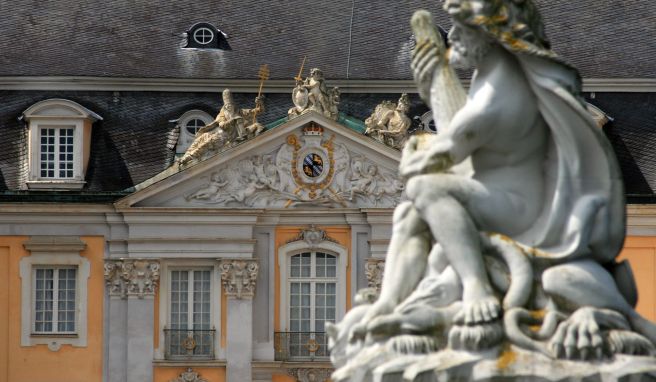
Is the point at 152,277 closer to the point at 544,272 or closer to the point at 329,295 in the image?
the point at 329,295

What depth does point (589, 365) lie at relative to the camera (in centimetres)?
1973

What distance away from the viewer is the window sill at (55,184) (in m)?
67.7

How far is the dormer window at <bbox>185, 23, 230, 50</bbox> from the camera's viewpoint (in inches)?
2724

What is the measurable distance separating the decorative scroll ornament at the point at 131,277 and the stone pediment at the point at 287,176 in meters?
1.28

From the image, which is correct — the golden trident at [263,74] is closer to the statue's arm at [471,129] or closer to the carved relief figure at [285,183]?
the carved relief figure at [285,183]

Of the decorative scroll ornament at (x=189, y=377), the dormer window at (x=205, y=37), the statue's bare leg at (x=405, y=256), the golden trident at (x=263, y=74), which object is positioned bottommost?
the statue's bare leg at (x=405, y=256)

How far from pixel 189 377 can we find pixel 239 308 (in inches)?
77.8

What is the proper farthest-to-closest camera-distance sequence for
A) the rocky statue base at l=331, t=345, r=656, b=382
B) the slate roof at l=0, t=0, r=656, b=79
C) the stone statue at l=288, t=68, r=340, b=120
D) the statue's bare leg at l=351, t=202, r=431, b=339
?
1. the slate roof at l=0, t=0, r=656, b=79
2. the stone statue at l=288, t=68, r=340, b=120
3. the statue's bare leg at l=351, t=202, r=431, b=339
4. the rocky statue base at l=331, t=345, r=656, b=382

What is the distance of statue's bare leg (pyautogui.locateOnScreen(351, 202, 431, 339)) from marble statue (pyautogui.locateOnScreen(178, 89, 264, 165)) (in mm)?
45873

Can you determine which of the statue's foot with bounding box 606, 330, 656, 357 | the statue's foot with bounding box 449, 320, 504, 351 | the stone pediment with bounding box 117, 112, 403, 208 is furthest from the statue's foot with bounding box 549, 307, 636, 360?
the stone pediment with bounding box 117, 112, 403, 208

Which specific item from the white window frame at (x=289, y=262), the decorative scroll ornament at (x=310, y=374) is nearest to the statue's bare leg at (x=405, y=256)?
the decorative scroll ornament at (x=310, y=374)

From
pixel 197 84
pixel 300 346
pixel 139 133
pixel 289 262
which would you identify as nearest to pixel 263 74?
pixel 197 84

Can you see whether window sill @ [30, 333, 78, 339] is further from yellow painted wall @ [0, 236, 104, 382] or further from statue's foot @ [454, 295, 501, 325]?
statue's foot @ [454, 295, 501, 325]

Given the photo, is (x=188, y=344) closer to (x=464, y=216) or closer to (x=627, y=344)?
(x=464, y=216)
